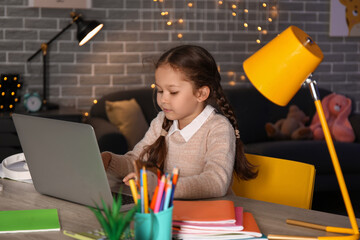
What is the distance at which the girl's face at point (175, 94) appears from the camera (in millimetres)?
2023

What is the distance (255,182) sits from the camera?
6.79 feet

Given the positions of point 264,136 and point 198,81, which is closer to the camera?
point 198,81

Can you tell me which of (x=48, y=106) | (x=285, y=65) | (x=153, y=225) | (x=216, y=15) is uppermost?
(x=216, y=15)

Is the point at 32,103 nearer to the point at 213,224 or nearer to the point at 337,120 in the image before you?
the point at 337,120

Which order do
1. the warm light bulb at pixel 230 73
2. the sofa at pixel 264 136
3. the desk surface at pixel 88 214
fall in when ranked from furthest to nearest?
the warm light bulb at pixel 230 73
the sofa at pixel 264 136
the desk surface at pixel 88 214

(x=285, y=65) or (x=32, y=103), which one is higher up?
(x=285, y=65)

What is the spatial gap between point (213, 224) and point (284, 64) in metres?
0.39

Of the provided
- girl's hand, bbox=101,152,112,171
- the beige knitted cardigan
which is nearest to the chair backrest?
the beige knitted cardigan

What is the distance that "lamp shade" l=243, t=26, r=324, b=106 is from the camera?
4.22ft

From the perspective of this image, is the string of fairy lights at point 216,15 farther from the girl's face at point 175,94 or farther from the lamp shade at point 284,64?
the lamp shade at point 284,64

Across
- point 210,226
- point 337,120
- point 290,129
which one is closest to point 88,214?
point 210,226

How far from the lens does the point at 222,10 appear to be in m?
4.88

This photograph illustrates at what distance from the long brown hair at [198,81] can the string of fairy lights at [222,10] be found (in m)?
2.65

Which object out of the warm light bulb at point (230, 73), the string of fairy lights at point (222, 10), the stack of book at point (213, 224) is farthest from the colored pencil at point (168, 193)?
the warm light bulb at point (230, 73)
